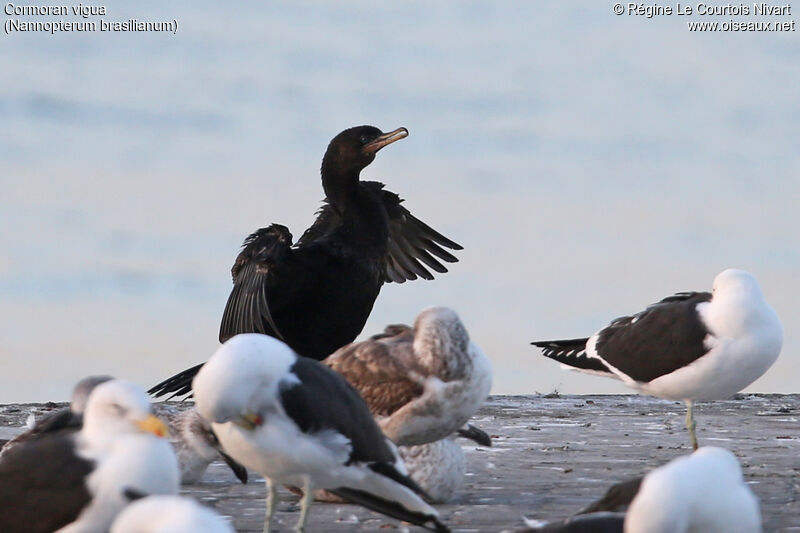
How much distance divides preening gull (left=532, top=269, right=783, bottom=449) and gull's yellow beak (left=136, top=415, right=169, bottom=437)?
6.26 m

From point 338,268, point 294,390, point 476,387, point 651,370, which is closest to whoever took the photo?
point 294,390

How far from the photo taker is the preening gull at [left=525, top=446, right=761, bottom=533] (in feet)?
15.1

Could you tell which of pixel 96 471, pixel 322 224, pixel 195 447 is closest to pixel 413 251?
pixel 322 224

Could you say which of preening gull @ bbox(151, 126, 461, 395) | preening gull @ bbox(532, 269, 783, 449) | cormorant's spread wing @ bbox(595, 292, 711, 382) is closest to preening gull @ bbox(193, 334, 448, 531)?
preening gull @ bbox(532, 269, 783, 449)

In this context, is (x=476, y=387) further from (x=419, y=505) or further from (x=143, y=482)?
(x=143, y=482)

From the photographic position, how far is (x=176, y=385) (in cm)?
1250

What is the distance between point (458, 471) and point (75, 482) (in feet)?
10.6

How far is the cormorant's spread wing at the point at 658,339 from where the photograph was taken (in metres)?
11.0

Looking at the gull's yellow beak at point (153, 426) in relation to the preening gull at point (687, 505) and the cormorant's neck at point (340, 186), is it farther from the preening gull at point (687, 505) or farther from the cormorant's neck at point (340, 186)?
the cormorant's neck at point (340, 186)

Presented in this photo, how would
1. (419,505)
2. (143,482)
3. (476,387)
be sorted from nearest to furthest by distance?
(143,482)
(419,505)
(476,387)

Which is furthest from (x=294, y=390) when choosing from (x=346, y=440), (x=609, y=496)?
(x=609, y=496)

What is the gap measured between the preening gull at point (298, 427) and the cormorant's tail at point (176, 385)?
573 cm

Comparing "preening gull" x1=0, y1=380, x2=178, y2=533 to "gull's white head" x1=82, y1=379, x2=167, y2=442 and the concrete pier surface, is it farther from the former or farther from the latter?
the concrete pier surface

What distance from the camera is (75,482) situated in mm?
5645
